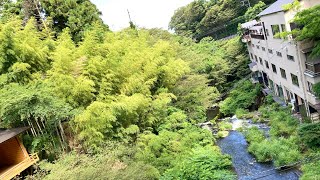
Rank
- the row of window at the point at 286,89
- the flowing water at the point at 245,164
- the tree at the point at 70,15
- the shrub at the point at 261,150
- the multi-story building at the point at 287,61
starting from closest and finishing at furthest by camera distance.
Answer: the flowing water at the point at 245,164, the shrub at the point at 261,150, the multi-story building at the point at 287,61, the row of window at the point at 286,89, the tree at the point at 70,15

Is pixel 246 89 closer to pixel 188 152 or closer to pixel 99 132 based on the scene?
pixel 188 152

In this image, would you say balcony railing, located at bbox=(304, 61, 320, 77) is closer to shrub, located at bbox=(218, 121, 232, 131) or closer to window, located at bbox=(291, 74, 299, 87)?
window, located at bbox=(291, 74, 299, 87)

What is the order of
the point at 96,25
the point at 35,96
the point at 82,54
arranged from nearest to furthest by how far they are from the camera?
1. the point at 35,96
2. the point at 82,54
3. the point at 96,25

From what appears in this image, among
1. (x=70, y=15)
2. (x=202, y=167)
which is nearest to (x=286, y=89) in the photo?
(x=202, y=167)

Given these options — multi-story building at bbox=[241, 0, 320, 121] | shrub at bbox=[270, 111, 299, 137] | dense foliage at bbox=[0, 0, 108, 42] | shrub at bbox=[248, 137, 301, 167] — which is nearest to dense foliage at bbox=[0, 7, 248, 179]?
shrub at bbox=[248, 137, 301, 167]

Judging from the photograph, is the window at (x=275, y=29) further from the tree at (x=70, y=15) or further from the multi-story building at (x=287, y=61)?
the tree at (x=70, y=15)

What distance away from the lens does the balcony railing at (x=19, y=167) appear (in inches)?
414

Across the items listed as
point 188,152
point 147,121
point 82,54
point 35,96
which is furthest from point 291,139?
point 35,96

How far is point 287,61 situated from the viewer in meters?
16.5

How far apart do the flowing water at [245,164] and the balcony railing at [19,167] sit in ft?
26.2

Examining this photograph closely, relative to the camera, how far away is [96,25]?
16703mm

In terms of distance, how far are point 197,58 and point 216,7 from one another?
650 inches

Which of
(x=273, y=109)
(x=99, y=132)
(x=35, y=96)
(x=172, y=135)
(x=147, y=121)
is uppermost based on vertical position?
(x=35, y=96)

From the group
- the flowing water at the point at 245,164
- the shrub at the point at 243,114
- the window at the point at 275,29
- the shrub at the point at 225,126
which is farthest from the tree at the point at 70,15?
the shrub at the point at 243,114
